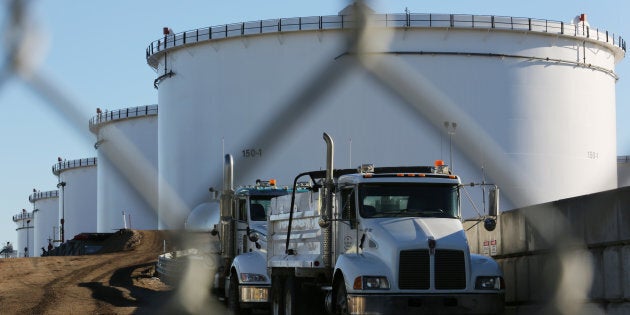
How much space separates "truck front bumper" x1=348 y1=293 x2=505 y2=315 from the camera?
1662 cm

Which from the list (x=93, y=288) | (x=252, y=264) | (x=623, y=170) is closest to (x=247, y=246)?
(x=252, y=264)

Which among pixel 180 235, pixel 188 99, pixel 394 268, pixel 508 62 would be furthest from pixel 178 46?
pixel 180 235

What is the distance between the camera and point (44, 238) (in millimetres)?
116188

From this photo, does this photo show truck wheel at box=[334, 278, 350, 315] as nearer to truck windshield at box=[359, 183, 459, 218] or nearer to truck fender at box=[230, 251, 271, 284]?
truck windshield at box=[359, 183, 459, 218]

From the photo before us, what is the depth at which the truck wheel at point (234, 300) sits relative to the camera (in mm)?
24016

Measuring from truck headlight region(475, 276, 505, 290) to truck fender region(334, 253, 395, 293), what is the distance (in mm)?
1553

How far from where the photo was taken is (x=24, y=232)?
142250 mm

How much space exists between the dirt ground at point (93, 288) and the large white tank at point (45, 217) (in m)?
65.5

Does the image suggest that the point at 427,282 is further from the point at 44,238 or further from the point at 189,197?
the point at 44,238

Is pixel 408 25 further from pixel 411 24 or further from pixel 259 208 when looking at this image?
pixel 259 208

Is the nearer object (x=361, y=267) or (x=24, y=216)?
(x=361, y=267)

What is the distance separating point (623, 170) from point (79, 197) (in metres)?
52.6

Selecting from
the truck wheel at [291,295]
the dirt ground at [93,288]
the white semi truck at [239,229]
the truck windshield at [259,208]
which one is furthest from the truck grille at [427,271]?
the truck windshield at [259,208]

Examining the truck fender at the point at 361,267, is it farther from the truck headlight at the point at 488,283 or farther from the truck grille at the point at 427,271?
the truck headlight at the point at 488,283
